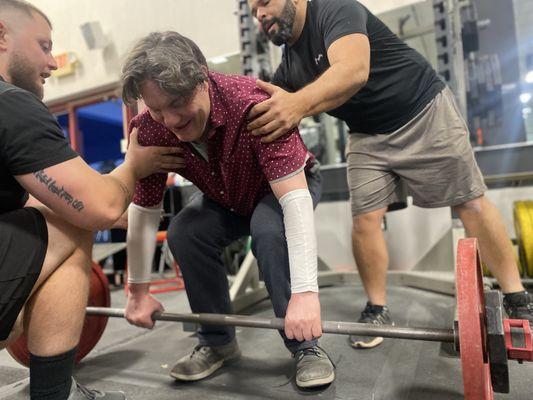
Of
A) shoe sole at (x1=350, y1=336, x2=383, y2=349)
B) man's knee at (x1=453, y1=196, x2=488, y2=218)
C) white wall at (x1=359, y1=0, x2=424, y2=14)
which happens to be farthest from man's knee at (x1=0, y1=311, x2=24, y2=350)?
white wall at (x1=359, y1=0, x2=424, y2=14)

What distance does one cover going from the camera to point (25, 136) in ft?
2.58

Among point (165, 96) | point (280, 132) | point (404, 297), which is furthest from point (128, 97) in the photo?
point (404, 297)

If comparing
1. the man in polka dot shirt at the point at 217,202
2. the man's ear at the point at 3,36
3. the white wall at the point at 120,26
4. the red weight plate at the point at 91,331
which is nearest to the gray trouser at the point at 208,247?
the man in polka dot shirt at the point at 217,202

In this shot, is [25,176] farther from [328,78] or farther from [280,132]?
[328,78]

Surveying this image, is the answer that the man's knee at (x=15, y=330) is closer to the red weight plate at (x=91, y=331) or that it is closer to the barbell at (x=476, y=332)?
Answer: the red weight plate at (x=91, y=331)

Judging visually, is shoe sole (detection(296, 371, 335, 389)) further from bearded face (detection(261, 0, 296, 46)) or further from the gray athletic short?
bearded face (detection(261, 0, 296, 46))

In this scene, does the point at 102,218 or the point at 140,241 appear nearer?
the point at 102,218

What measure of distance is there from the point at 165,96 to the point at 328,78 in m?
0.47

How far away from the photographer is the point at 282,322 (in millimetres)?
994

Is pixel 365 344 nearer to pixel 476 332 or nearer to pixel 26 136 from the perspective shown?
pixel 476 332

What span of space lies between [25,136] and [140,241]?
1.75ft

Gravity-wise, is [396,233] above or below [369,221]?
below

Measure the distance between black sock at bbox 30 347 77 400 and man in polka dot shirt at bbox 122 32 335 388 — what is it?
0.35 m

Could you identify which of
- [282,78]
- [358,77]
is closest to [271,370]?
[358,77]
